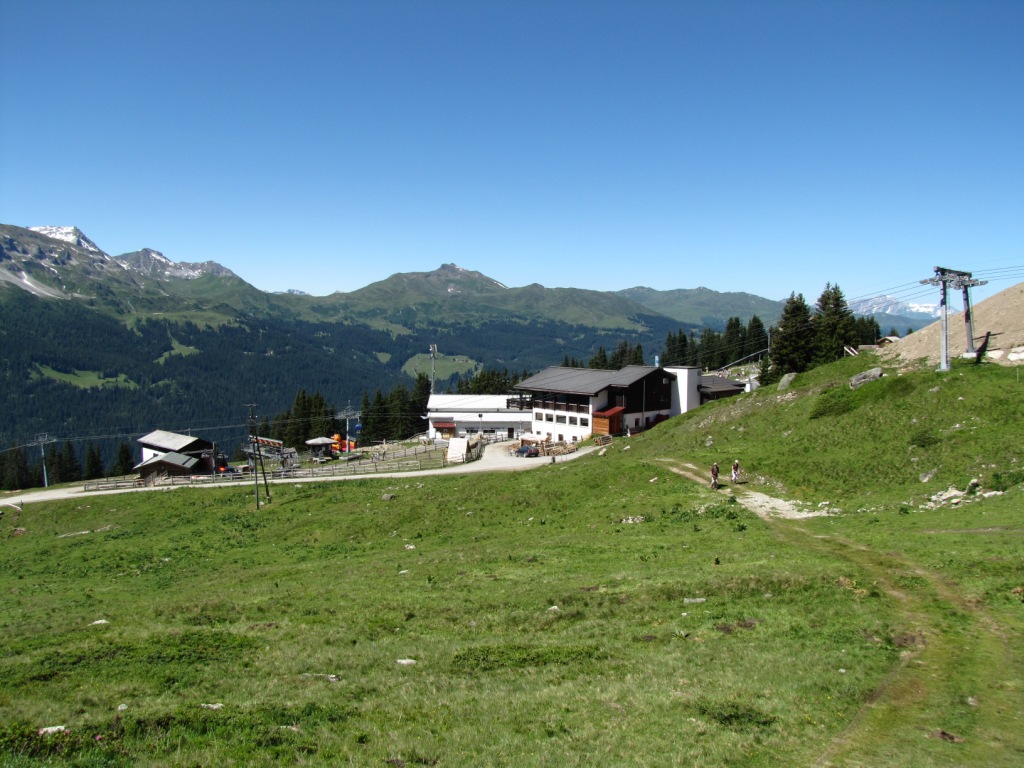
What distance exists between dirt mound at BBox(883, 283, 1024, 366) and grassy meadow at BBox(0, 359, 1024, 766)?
9.04 metres

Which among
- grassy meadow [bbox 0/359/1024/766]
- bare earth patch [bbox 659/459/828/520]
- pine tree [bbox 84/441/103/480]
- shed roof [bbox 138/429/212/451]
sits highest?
grassy meadow [bbox 0/359/1024/766]

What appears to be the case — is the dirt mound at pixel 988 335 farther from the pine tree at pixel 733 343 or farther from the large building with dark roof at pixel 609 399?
the pine tree at pixel 733 343

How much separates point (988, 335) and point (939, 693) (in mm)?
45658

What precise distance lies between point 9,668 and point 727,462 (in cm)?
3674

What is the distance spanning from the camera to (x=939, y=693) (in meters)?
12.4

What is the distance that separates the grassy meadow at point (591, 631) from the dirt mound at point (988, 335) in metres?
9.04

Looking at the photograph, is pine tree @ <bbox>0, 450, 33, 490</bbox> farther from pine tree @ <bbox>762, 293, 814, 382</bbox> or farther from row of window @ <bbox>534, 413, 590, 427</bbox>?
pine tree @ <bbox>762, 293, 814, 382</bbox>

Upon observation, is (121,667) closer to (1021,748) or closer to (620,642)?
(620,642)

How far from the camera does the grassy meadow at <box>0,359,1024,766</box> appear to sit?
1103 cm

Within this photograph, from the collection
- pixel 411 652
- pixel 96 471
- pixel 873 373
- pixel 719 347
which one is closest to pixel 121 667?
pixel 411 652

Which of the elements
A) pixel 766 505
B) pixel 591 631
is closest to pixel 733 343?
pixel 766 505

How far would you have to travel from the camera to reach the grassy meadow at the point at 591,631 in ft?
36.2

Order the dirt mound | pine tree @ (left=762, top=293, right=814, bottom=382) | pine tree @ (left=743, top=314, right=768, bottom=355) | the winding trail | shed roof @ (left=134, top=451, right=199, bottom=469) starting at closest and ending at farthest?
1. the winding trail
2. the dirt mound
3. shed roof @ (left=134, top=451, right=199, bottom=469)
4. pine tree @ (left=762, top=293, right=814, bottom=382)
5. pine tree @ (left=743, top=314, right=768, bottom=355)

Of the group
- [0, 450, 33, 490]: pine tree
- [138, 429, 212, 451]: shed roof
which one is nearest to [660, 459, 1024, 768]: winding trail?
[138, 429, 212, 451]: shed roof
